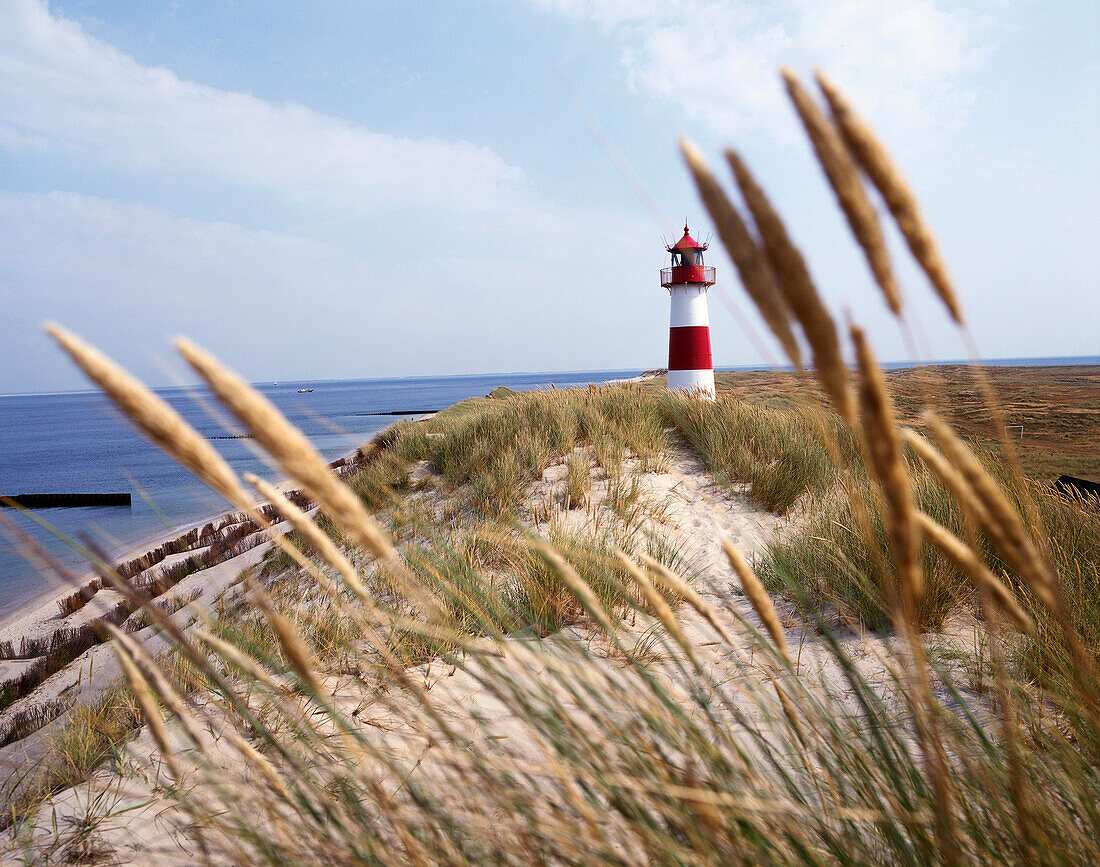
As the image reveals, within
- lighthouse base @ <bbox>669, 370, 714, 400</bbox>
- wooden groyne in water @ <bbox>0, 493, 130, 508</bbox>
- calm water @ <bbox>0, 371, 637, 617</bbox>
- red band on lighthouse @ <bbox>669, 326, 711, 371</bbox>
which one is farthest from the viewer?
wooden groyne in water @ <bbox>0, 493, 130, 508</bbox>

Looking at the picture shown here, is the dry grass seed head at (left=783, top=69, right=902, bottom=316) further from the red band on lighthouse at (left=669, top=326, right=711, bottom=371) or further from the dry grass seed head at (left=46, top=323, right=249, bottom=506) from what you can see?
the red band on lighthouse at (left=669, top=326, right=711, bottom=371)

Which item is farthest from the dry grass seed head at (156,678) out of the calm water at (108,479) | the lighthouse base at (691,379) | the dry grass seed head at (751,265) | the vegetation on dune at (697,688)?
the lighthouse base at (691,379)

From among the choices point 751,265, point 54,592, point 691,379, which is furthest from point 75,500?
point 751,265

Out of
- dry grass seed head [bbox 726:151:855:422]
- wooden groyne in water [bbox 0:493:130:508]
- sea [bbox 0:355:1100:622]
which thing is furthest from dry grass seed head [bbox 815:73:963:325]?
wooden groyne in water [bbox 0:493:130:508]

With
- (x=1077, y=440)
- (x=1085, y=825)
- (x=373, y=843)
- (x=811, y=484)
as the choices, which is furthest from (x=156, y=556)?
(x=1077, y=440)

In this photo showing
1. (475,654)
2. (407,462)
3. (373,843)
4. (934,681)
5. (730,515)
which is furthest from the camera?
(407,462)

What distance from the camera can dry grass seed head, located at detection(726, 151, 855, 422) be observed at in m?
Answer: 0.59

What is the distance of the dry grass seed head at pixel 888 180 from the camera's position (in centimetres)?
68

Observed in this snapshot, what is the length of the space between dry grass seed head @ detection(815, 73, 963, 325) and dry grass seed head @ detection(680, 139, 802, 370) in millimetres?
148

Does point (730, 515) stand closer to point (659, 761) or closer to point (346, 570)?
point (659, 761)

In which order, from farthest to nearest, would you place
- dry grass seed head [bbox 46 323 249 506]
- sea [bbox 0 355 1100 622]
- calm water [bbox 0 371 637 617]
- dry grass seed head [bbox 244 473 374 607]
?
calm water [bbox 0 371 637 617], sea [bbox 0 355 1100 622], dry grass seed head [bbox 244 473 374 607], dry grass seed head [bbox 46 323 249 506]

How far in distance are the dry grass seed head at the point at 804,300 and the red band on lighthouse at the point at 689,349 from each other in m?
14.9

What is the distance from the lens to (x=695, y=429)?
7.91 meters

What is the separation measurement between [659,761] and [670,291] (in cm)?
1554
